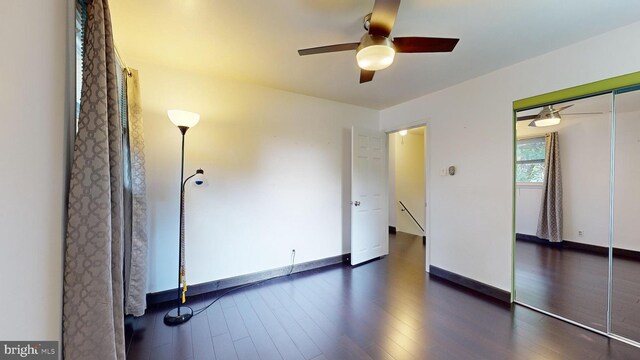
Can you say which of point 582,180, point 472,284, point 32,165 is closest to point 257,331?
point 32,165

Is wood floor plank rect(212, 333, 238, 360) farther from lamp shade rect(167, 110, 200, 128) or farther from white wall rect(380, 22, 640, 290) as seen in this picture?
white wall rect(380, 22, 640, 290)

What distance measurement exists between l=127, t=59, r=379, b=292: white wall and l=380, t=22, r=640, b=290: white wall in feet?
4.46

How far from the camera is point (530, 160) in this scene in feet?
8.26

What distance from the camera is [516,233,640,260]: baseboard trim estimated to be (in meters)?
2.03

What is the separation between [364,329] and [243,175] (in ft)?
7.02

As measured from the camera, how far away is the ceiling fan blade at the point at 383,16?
1.37 meters

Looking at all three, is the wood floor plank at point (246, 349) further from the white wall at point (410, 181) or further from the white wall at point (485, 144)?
the white wall at point (410, 181)

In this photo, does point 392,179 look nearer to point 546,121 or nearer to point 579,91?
point 546,121

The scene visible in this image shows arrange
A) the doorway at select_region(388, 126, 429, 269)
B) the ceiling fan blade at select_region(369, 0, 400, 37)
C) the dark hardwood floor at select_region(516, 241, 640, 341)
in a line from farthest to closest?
the doorway at select_region(388, 126, 429, 269) < the dark hardwood floor at select_region(516, 241, 640, 341) < the ceiling fan blade at select_region(369, 0, 400, 37)

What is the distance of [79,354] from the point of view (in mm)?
973

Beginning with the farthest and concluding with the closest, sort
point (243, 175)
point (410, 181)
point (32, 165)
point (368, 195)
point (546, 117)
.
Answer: point (410, 181) < point (368, 195) < point (243, 175) < point (546, 117) < point (32, 165)

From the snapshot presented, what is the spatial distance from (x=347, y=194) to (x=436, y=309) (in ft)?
6.51

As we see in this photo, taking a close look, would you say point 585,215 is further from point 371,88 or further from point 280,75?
point 280,75

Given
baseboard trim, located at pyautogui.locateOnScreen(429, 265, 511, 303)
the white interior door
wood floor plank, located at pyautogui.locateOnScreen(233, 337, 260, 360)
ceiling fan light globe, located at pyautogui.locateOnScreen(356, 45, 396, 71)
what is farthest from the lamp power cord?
ceiling fan light globe, located at pyautogui.locateOnScreen(356, 45, 396, 71)
